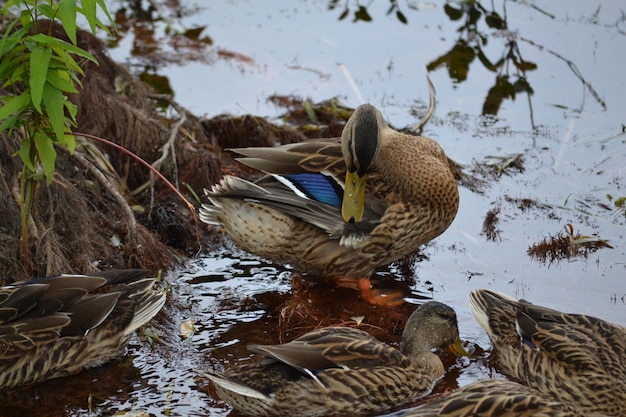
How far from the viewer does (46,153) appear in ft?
19.0

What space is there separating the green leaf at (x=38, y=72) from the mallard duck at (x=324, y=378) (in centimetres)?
159

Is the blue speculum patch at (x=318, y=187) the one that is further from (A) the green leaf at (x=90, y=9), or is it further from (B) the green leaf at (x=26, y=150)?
(A) the green leaf at (x=90, y=9)

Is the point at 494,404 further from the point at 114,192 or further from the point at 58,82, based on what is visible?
the point at 114,192

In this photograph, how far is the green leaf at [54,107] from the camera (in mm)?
5465

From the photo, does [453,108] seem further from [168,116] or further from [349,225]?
[349,225]

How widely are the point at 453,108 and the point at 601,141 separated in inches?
52.0

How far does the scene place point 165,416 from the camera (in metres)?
5.37

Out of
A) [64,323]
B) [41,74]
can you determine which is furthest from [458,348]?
[41,74]

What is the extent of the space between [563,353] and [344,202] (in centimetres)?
164

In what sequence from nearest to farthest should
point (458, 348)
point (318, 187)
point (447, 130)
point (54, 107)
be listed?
point (54, 107) → point (458, 348) → point (318, 187) → point (447, 130)

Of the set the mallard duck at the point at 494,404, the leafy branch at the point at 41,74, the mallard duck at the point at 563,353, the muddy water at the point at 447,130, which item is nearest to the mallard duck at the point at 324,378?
the muddy water at the point at 447,130

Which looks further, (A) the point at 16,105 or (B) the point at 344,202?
(B) the point at 344,202

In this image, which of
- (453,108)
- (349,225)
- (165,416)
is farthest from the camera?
(453,108)

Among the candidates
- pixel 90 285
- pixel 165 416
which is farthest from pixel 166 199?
pixel 165 416
